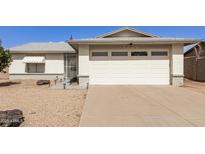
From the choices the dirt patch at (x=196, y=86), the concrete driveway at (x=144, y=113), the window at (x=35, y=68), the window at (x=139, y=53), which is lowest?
the concrete driveway at (x=144, y=113)

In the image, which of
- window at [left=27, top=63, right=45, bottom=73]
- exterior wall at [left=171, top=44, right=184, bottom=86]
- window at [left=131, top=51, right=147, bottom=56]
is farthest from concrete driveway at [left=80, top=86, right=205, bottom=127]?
window at [left=27, top=63, right=45, bottom=73]

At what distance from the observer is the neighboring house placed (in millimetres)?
19556

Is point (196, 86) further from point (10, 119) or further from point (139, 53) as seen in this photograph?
point (10, 119)

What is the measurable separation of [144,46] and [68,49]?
935cm

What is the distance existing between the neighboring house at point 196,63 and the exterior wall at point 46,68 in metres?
12.3

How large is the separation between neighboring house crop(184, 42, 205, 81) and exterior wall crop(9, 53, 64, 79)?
12.3 meters

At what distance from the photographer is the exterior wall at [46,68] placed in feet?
71.3

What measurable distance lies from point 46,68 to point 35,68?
1101mm

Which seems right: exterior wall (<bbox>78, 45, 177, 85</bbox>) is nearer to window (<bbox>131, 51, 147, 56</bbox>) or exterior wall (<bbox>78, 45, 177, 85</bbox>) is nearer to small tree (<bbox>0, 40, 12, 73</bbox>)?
window (<bbox>131, 51, 147, 56</bbox>)

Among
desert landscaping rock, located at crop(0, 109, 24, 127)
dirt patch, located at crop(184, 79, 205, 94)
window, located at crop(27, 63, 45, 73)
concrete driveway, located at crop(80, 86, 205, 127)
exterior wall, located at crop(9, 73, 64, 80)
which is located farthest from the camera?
window, located at crop(27, 63, 45, 73)

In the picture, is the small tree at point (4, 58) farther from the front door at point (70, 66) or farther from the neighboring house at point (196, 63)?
the neighboring house at point (196, 63)

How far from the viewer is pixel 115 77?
1495cm

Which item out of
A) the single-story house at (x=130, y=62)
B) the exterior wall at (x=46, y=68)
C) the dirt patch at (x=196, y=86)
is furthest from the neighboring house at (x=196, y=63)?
the exterior wall at (x=46, y=68)

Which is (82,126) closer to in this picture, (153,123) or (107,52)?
(153,123)
